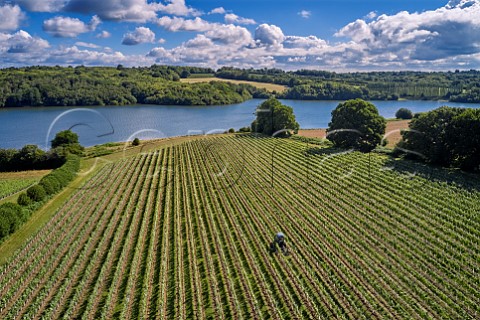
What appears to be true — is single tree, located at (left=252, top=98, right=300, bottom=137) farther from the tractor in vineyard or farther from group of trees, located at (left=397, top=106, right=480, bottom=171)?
the tractor in vineyard

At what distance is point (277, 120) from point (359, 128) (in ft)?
80.9

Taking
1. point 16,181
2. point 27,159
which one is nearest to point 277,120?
point 27,159

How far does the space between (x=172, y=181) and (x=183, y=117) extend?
86.8 m

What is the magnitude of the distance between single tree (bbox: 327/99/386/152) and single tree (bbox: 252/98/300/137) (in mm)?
17357

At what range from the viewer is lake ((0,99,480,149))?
92.0 metres

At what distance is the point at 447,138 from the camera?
142 feet

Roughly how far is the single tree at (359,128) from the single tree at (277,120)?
17.4 m

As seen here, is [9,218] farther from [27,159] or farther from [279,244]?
[27,159]

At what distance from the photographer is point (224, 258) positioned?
2473cm

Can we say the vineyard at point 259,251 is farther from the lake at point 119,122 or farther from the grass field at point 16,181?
the lake at point 119,122

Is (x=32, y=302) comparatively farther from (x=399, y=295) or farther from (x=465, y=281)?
(x=465, y=281)

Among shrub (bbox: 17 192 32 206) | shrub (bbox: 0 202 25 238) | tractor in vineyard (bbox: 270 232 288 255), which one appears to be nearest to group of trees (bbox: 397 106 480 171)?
tractor in vineyard (bbox: 270 232 288 255)

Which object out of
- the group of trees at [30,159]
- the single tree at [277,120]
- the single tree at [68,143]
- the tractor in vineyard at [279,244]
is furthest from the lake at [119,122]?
the tractor in vineyard at [279,244]

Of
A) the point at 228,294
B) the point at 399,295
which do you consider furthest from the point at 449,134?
the point at 228,294
